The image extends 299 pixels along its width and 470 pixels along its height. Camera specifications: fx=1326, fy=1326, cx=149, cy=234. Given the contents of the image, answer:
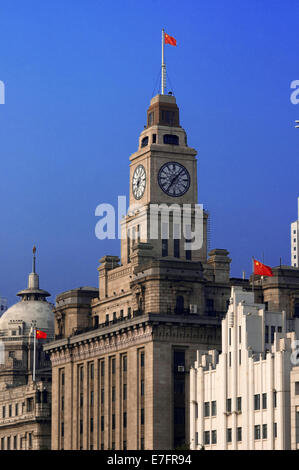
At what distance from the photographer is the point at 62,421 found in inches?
7726

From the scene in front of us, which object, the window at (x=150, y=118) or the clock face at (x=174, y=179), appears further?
the window at (x=150, y=118)

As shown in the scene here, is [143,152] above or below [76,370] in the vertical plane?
above

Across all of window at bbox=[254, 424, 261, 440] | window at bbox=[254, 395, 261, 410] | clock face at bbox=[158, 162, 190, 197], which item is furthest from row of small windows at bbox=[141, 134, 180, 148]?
window at bbox=[254, 424, 261, 440]

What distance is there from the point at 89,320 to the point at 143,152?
2622 cm

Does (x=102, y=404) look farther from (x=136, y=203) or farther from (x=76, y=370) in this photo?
(x=136, y=203)

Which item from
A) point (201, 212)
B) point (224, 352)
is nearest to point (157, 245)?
point (201, 212)

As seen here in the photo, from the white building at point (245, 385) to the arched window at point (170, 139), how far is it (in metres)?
38.0

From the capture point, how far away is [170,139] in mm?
191875

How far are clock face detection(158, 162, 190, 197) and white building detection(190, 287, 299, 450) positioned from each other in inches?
1259

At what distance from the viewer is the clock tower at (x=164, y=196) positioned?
18575 cm

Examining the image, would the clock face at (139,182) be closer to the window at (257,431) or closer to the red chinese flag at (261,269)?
the red chinese flag at (261,269)

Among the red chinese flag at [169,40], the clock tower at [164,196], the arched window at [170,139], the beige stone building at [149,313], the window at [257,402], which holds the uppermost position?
the red chinese flag at [169,40]

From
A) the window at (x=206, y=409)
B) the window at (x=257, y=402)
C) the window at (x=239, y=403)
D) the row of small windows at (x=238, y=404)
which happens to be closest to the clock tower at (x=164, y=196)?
the window at (x=206, y=409)

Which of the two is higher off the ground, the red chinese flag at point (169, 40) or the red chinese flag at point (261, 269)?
the red chinese flag at point (169, 40)
